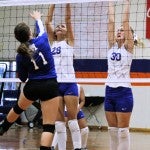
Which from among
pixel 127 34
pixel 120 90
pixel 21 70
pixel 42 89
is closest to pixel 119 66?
pixel 120 90

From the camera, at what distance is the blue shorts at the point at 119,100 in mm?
5270

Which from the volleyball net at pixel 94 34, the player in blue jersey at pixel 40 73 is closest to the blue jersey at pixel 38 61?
the player in blue jersey at pixel 40 73

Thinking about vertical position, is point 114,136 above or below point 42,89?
below

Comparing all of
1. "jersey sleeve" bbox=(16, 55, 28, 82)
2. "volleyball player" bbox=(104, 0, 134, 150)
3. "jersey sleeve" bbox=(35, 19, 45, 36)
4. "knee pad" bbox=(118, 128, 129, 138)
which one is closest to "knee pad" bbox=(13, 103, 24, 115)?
"jersey sleeve" bbox=(16, 55, 28, 82)

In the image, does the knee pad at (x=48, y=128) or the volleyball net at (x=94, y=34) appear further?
the volleyball net at (x=94, y=34)

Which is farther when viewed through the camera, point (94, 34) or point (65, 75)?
point (94, 34)

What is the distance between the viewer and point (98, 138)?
9.40 meters

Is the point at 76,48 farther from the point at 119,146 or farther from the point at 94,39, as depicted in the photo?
the point at 119,146

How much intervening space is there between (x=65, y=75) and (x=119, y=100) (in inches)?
38.2

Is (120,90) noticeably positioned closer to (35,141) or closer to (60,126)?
(60,126)

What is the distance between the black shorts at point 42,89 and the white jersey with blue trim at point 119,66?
0.91 meters

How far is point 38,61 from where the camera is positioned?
4.70 metres

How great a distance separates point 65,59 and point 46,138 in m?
1.56

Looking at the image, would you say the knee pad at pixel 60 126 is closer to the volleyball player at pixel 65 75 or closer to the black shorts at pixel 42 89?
the volleyball player at pixel 65 75
